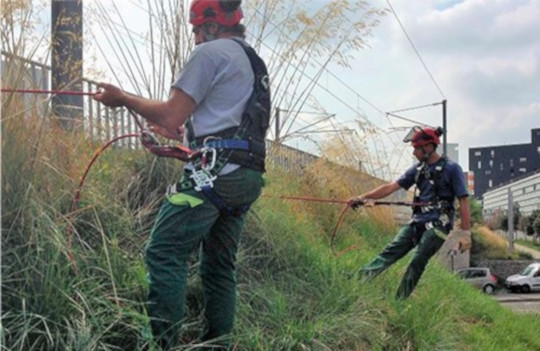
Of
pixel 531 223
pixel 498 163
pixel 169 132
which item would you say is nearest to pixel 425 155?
pixel 169 132

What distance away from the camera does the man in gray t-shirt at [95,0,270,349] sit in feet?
8.98

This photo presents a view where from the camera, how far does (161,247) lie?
2.72m

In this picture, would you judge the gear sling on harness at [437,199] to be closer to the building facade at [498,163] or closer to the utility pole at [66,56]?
the utility pole at [66,56]

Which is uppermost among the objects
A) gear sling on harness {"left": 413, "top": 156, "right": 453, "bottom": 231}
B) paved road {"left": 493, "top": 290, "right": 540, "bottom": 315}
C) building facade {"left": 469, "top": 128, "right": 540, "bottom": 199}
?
building facade {"left": 469, "top": 128, "right": 540, "bottom": 199}

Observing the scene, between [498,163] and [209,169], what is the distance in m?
111

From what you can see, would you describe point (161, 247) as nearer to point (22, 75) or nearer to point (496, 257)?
point (22, 75)

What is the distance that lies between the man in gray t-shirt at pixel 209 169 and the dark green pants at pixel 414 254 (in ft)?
7.41

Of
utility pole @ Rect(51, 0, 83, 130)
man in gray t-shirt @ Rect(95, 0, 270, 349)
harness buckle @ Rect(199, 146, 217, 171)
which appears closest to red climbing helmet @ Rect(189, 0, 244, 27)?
man in gray t-shirt @ Rect(95, 0, 270, 349)

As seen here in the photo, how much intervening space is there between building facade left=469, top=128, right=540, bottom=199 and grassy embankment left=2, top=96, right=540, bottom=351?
98.0 metres

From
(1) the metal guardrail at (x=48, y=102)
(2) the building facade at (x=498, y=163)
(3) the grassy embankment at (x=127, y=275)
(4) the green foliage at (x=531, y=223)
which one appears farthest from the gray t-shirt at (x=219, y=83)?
(2) the building facade at (x=498, y=163)

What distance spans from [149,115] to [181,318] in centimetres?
89

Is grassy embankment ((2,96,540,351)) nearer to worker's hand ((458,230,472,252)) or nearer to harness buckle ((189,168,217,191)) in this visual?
harness buckle ((189,168,217,191))

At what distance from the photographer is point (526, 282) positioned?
39.7m

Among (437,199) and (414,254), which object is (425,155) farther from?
(414,254)
